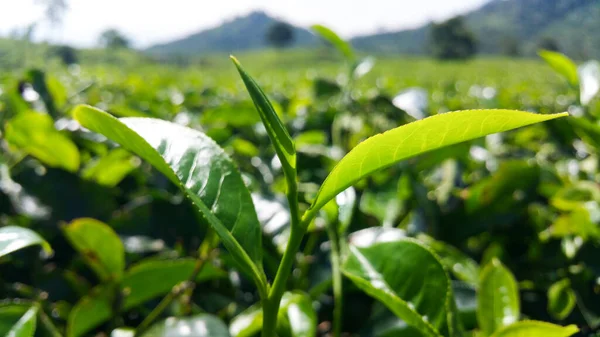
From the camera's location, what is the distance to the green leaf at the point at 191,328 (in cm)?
48

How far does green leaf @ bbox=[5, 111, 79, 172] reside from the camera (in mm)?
778

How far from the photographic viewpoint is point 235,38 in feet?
324

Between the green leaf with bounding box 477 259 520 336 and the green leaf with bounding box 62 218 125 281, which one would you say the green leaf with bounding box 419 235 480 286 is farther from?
the green leaf with bounding box 62 218 125 281

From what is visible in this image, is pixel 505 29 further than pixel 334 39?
Yes

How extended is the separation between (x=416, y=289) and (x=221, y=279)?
0.32m

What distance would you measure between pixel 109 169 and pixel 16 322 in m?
0.40

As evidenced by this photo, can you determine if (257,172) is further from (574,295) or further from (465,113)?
(465,113)

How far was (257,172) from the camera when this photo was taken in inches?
38.4

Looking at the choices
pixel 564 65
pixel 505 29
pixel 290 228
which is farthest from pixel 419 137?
pixel 505 29

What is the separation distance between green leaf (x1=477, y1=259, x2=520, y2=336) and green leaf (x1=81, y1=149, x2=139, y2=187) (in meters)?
0.56

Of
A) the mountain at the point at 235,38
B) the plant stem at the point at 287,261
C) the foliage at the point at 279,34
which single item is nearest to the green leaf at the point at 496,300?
the plant stem at the point at 287,261

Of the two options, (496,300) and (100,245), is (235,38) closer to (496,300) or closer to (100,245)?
(100,245)

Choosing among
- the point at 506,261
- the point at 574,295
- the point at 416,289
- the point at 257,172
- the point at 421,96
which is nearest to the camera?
the point at 416,289

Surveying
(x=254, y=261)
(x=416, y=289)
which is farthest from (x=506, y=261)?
(x=254, y=261)
